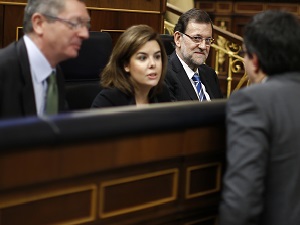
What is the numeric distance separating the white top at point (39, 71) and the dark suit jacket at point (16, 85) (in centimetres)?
3

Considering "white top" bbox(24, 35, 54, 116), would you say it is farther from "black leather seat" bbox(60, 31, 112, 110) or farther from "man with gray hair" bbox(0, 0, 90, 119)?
"black leather seat" bbox(60, 31, 112, 110)

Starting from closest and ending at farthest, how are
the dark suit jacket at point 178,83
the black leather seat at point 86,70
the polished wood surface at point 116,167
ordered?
the polished wood surface at point 116,167 < the black leather seat at point 86,70 < the dark suit jacket at point 178,83

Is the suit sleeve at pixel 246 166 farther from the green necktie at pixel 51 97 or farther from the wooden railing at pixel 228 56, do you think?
the wooden railing at pixel 228 56

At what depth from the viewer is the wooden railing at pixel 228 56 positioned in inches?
240

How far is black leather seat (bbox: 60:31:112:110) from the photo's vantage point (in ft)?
10.0

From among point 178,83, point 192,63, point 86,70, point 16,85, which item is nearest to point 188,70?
point 192,63

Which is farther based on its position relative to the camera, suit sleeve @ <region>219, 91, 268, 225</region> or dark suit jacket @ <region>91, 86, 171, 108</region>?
dark suit jacket @ <region>91, 86, 171, 108</region>

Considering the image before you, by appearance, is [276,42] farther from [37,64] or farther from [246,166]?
[37,64]

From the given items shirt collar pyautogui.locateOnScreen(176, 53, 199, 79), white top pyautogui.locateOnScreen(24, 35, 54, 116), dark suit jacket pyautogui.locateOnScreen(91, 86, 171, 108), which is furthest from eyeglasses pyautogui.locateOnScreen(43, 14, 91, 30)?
shirt collar pyautogui.locateOnScreen(176, 53, 199, 79)

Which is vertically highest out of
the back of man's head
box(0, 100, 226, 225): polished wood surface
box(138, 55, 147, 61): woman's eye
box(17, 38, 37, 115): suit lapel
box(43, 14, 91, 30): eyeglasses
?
box(43, 14, 91, 30): eyeglasses

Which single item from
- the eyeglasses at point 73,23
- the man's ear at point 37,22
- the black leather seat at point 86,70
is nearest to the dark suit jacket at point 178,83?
the black leather seat at point 86,70

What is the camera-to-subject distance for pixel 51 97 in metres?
2.19

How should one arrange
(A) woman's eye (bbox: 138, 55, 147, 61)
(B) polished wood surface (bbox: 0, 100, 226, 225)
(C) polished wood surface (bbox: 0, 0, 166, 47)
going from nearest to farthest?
(B) polished wood surface (bbox: 0, 100, 226, 225), (A) woman's eye (bbox: 138, 55, 147, 61), (C) polished wood surface (bbox: 0, 0, 166, 47)

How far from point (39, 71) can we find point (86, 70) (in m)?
1.05
